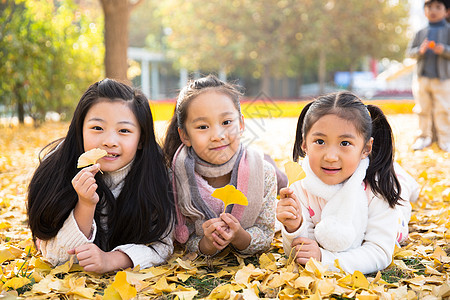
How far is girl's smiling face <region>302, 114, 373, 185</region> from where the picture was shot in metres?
2.05

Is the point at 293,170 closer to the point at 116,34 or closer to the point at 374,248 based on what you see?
the point at 374,248

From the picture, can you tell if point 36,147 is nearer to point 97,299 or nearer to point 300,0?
point 97,299

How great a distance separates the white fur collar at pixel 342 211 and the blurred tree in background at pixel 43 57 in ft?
23.1

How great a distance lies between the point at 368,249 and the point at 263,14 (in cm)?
2267

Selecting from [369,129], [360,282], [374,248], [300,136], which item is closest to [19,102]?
[300,136]

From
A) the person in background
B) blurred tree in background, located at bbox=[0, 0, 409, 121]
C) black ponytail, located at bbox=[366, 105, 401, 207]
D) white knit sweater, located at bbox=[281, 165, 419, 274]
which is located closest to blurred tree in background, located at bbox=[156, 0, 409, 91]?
blurred tree in background, located at bbox=[0, 0, 409, 121]

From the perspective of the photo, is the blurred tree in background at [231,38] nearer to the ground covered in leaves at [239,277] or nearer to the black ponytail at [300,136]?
the ground covered in leaves at [239,277]

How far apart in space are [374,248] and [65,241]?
137 centimetres

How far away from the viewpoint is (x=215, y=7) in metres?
24.2

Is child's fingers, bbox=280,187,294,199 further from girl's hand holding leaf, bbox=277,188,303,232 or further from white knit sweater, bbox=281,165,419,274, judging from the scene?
white knit sweater, bbox=281,165,419,274

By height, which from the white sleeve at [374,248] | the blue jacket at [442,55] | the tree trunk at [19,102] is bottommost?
the white sleeve at [374,248]

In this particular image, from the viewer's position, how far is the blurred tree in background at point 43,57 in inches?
311

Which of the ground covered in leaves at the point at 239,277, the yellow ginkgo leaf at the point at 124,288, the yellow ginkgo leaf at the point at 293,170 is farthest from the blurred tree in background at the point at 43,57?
the yellow ginkgo leaf at the point at 293,170

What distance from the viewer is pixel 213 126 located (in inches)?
87.3
